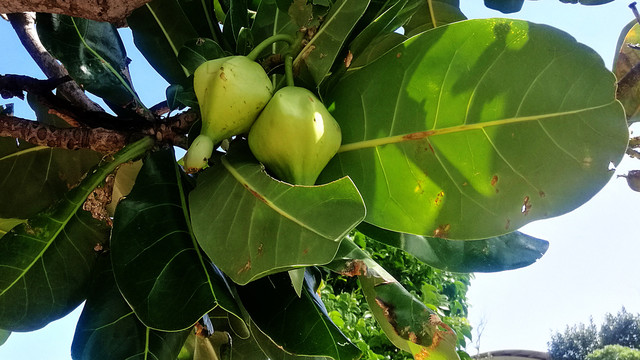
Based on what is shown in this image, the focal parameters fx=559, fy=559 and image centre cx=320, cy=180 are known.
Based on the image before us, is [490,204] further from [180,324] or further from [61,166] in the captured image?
[61,166]

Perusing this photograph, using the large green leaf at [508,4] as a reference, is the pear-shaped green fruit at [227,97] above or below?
below

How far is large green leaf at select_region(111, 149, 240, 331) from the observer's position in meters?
0.45

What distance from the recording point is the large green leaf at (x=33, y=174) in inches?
24.6

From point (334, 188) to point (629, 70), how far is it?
0.38m

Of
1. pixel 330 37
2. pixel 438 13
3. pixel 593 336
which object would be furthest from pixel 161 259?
pixel 593 336

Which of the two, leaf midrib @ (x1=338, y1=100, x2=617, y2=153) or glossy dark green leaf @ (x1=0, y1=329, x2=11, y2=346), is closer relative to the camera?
leaf midrib @ (x1=338, y1=100, x2=617, y2=153)

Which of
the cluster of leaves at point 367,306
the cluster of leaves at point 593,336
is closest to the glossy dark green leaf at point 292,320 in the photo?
the cluster of leaves at point 367,306

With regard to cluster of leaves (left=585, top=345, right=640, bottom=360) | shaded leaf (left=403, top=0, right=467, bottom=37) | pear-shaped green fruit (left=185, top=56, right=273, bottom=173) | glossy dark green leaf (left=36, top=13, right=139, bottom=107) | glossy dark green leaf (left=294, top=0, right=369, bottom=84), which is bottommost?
pear-shaped green fruit (left=185, top=56, right=273, bottom=173)

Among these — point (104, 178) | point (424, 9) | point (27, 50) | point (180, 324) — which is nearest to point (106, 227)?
point (104, 178)

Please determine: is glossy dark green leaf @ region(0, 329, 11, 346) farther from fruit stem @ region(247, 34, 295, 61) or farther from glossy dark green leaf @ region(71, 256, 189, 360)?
fruit stem @ region(247, 34, 295, 61)

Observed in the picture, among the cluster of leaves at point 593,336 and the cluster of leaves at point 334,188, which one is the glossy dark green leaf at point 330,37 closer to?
the cluster of leaves at point 334,188

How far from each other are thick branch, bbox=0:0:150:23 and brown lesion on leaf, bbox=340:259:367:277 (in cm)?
30

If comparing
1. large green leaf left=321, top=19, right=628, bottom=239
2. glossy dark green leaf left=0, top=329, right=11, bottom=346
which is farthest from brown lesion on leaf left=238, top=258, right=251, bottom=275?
glossy dark green leaf left=0, top=329, right=11, bottom=346

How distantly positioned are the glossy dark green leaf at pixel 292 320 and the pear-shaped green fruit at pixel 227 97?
0.17m
